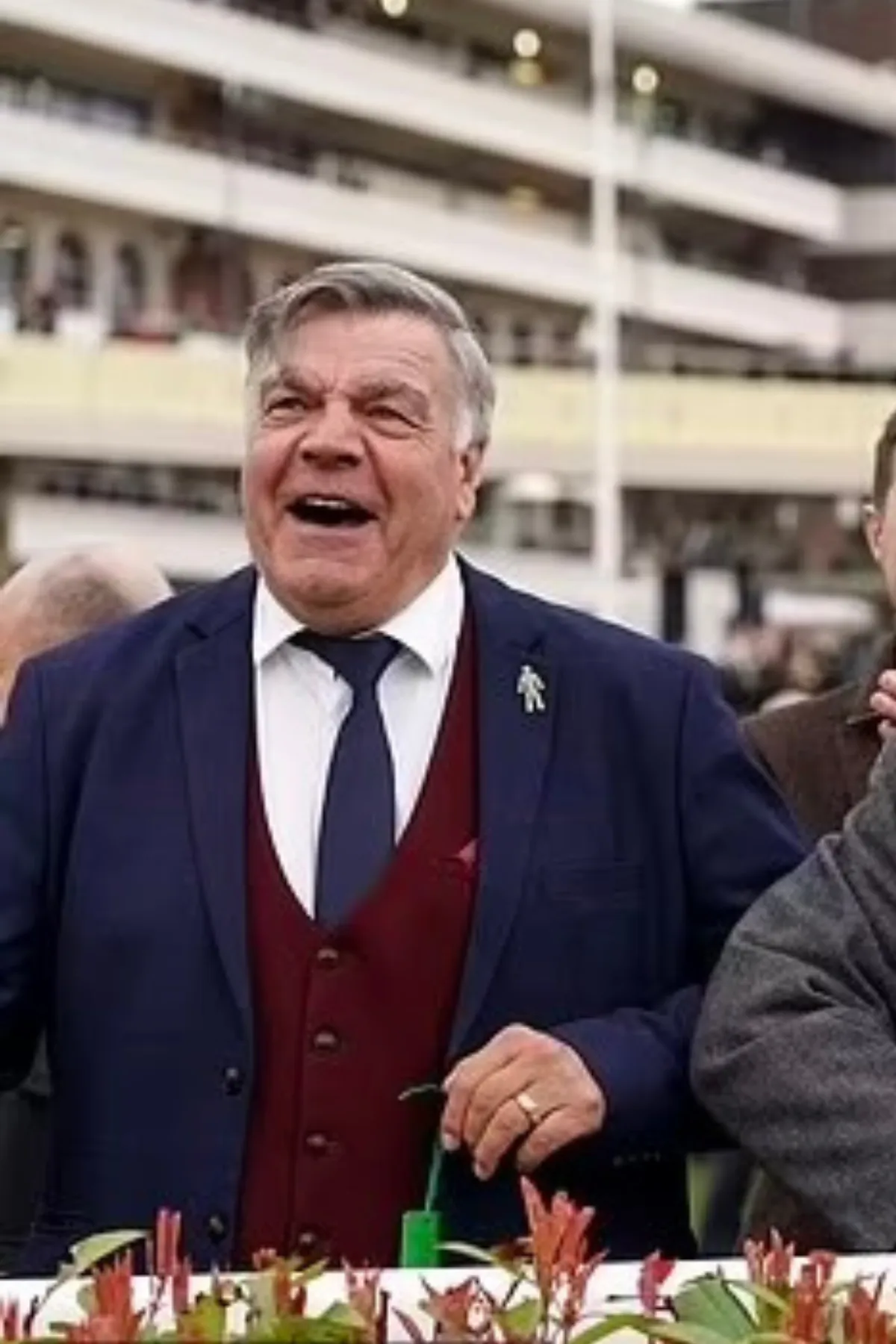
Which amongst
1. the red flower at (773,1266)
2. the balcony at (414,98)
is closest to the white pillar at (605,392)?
the balcony at (414,98)

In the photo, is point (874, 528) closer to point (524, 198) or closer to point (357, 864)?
point (357, 864)

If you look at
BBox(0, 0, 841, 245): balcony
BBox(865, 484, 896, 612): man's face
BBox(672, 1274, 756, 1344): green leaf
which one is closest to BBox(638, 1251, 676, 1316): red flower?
BBox(672, 1274, 756, 1344): green leaf

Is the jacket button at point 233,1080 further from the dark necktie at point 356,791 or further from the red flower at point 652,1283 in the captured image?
the red flower at point 652,1283

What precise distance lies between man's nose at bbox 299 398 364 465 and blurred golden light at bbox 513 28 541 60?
2352 inches

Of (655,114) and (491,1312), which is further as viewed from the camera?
(655,114)

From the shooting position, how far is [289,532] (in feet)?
12.7

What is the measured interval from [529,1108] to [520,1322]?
3.44ft

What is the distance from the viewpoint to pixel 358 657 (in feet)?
13.2

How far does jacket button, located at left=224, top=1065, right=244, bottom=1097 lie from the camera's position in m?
3.89

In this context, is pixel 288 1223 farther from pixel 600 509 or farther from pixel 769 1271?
pixel 600 509

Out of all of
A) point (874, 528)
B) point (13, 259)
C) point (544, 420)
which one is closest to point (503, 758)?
point (874, 528)

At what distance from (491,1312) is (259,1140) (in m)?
1.21

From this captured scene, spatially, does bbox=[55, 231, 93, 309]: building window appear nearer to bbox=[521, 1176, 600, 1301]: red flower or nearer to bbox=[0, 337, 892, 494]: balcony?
bbox=[0, 337, 892, 494]: balcony

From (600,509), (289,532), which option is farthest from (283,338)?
(600,509)
